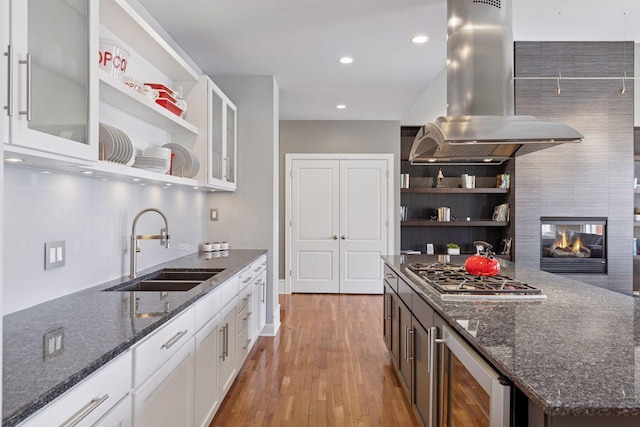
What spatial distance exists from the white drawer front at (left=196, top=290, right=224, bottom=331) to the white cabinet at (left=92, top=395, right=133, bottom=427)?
0.69 m

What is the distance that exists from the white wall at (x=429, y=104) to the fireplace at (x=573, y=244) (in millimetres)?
1953

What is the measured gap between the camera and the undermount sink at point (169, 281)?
8.12ft

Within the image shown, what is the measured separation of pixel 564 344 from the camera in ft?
4.13

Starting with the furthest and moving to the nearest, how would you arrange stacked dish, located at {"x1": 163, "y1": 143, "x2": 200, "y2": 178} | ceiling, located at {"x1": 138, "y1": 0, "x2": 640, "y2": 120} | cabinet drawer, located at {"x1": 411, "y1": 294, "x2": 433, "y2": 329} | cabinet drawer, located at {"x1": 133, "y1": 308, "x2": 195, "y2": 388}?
stacked dish, located at {"x1": 163, "y1": 143, "x2": 200, "y2": 178}
ceiling, located at {"x1": 138, "y1": 0, "x2": 640, "y2": 120}
cabinet drawer, located at {"x1": 411, "y1": 294, "x2": 433, "y2": 329}
cabinet drawer, located at {"x1": 133, "y1": 308, "x2": 195, "y2": 388}

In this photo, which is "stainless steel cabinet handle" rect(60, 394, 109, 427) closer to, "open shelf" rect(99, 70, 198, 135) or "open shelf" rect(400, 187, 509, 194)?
"open shelf" rect(99, 70, 198, 135)

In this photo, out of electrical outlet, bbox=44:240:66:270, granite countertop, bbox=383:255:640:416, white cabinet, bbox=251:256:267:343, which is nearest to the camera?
granite countertop, bbox=383:255:640:416

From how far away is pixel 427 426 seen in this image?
2.01m

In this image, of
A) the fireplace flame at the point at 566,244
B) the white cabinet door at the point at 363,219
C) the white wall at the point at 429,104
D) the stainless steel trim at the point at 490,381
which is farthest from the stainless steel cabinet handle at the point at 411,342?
the white cabinet door at the point at 363,219

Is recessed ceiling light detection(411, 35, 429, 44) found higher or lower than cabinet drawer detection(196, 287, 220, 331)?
higher

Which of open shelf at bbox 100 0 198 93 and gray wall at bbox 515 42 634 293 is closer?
open shelf at bbox 100 0 198 93

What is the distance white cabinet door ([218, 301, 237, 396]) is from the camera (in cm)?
246

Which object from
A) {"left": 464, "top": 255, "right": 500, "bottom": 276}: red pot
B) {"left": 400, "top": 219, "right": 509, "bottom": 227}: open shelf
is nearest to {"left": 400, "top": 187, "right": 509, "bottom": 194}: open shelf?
{"left": 400, "top": 219, "right": 509, "bottom": 227}: open shelf

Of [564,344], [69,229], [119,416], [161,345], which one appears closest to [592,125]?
[564,344]

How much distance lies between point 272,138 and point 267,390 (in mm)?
2333
